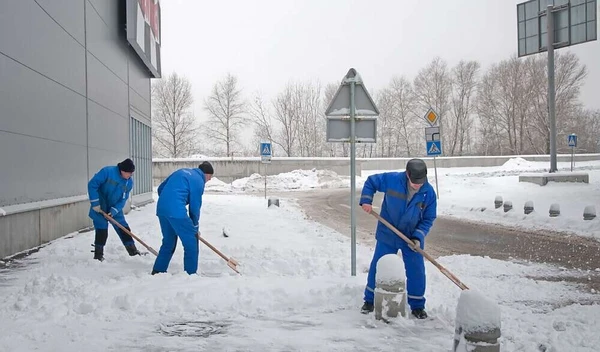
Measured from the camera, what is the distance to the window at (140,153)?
16.6 metres

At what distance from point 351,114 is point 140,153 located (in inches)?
541

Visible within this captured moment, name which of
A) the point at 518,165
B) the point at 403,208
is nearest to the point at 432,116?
the point at 403,208

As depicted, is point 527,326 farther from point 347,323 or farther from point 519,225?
point 519,225

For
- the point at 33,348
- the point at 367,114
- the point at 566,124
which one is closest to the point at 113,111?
the point at 367,114

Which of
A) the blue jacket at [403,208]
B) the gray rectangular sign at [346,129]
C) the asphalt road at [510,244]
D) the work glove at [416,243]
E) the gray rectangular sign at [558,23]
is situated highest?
the gray rectangular sign at [558,23]

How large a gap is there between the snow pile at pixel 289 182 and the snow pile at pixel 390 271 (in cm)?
2869

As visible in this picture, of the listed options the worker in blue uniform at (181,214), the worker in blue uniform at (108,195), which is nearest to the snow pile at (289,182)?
the worker in blue uniform at (108,195)

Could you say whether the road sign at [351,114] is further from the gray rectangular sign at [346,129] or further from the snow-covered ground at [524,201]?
the snow-covered ground at [524,201]

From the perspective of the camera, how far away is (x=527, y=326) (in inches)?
169

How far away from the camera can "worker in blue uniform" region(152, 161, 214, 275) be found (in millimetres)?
5840

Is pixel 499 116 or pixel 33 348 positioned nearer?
pixel 33 348

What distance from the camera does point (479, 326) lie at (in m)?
3.29

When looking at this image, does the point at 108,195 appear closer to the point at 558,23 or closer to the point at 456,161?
the point at 558,23

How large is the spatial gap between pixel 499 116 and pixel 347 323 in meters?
62.8
